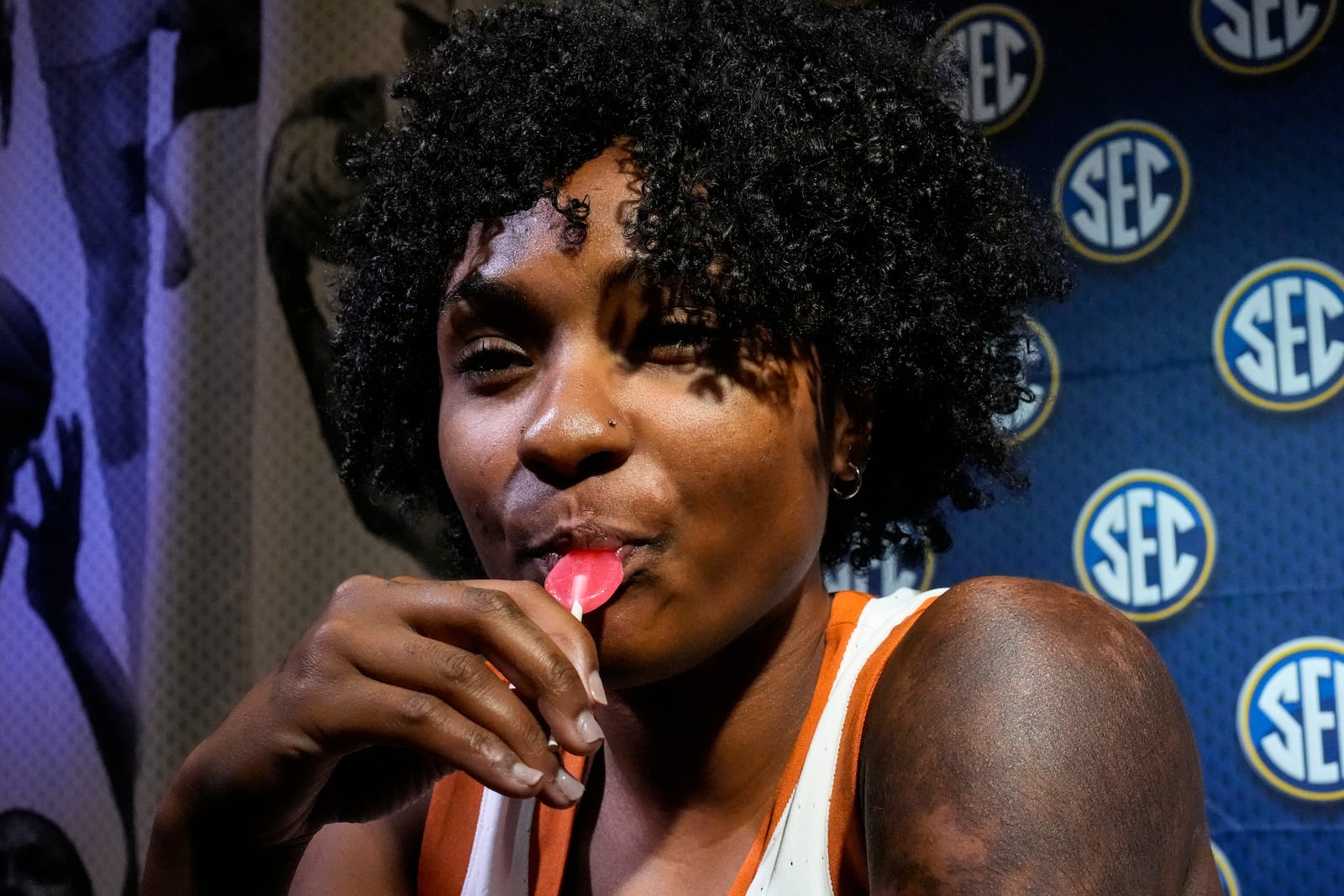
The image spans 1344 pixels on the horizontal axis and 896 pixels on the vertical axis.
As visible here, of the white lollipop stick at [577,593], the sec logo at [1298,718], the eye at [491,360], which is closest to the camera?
the white lollipop stick at [577,593]

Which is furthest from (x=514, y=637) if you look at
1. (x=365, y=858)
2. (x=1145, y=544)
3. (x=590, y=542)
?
(x=1145, y=544)

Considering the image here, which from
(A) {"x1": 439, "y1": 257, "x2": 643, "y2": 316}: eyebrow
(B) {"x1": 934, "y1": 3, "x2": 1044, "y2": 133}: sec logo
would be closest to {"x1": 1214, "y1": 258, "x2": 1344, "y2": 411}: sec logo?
(B) {"x1": 934, "y1": 3, "x2": 1044, "y2": 133}: sec logo

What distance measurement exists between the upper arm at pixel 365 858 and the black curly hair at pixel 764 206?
0.31 metres

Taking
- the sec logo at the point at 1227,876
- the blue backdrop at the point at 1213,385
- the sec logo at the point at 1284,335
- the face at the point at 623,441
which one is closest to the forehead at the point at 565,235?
the face at the point at 623,441

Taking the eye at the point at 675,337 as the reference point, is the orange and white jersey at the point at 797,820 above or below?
below

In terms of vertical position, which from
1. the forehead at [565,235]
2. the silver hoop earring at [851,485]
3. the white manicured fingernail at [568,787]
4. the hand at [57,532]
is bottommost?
the hand at [57,532]

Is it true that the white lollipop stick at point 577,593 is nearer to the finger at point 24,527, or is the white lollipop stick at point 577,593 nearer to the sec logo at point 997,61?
the sec logo at point 997,61

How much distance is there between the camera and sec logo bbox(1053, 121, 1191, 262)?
4.46 feet

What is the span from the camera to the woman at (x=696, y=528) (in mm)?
657

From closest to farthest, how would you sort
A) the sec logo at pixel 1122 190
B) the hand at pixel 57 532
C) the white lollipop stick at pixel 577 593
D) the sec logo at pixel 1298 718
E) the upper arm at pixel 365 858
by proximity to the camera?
the white lollipop stick at pixel 577 593, the upper arm at pixel 365 858, the sec logo at pixel 1298 718, the sec logo at pixel 1122 190, the hand at pixel 57 532

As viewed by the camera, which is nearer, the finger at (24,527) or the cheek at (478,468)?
the cheek at (478,468)

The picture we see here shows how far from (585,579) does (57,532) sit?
1.30m

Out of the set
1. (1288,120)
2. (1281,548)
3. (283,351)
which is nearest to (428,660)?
(1281,548)

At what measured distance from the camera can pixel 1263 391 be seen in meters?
1.30
